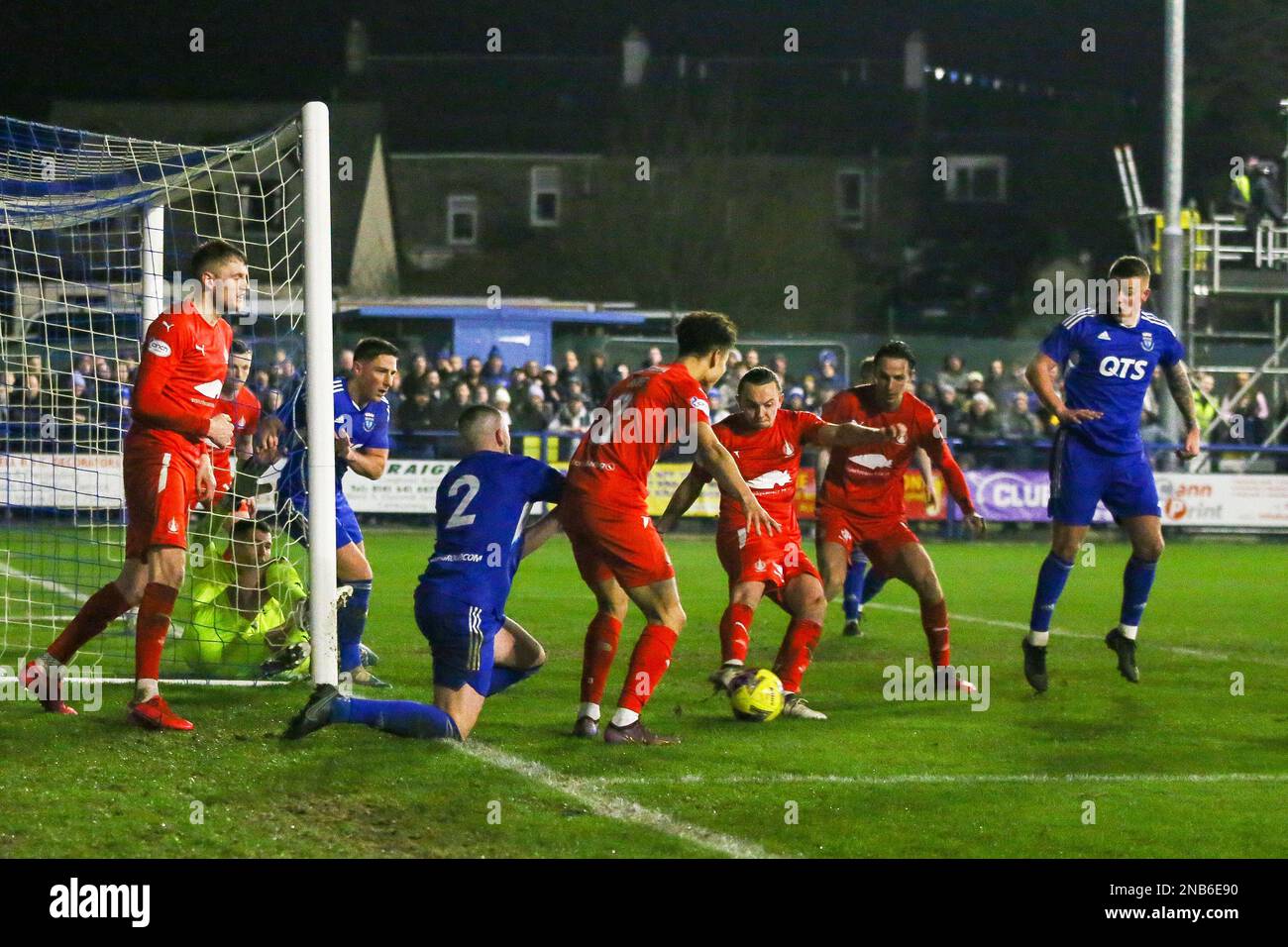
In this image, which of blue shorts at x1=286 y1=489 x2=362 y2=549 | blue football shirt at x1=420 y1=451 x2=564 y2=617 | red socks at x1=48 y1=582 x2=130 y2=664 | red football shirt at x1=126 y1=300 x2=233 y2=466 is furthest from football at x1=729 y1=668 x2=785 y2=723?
red socks at x1=48 y1=582 x2=130 y2=664

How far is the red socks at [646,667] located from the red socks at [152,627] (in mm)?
2067

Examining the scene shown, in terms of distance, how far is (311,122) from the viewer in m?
7.99

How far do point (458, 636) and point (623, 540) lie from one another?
2.74 feet

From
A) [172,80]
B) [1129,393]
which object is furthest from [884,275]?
[1129,393]

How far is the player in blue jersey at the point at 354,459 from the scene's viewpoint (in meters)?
9.13

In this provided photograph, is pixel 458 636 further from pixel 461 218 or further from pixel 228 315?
pixel 461 218

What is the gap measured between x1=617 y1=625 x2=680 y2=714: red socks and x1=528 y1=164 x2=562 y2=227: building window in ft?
151

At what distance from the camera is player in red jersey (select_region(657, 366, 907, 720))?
8.52 metres

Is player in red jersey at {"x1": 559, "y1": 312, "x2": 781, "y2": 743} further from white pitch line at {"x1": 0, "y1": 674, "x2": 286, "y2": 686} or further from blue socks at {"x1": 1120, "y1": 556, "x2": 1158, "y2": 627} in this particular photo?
blue socks at {"x1": 1120, "y1": 556, "x2": 1158, "y2": 627}

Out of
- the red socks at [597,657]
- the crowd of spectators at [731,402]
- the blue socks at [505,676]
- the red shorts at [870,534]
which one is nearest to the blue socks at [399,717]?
the blue socks at [505,676]

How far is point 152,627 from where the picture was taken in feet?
24.9

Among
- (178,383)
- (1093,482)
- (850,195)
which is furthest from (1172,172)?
(850,195)

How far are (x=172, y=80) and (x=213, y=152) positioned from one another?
46872mm

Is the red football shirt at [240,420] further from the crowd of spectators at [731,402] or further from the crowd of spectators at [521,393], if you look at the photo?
the crowd of spectators at [521,393]
